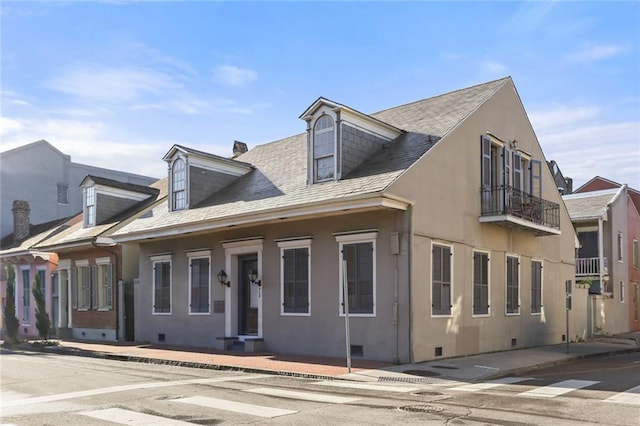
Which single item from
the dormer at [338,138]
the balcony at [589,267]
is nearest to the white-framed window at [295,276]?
the dormer at [338,138]

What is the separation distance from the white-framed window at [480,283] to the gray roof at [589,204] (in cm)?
1462

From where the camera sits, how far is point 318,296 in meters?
16.6

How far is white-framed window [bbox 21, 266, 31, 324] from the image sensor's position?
1190 inches

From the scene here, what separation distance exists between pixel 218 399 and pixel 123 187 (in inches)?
733

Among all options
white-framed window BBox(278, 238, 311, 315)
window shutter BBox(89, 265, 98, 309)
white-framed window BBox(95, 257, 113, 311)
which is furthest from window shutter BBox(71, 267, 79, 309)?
white-framed window BBox(278, 238, 311, 315)

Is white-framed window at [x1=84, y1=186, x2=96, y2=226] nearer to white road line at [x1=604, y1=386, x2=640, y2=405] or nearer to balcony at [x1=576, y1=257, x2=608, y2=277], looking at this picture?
white road line at [x1=604, y1=386, x2=640, y2=405]

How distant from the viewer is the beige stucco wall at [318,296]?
49.6 ft

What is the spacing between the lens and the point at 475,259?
17.9 meters

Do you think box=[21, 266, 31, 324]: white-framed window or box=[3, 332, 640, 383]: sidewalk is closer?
box=[3, 332, 640, 383]: sidewalk

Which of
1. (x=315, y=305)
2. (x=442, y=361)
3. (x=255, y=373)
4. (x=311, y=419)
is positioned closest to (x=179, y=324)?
(x=315, y=305)

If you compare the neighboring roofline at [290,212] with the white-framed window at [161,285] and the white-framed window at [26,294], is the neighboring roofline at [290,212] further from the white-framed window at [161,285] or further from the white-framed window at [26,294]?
the white-framed window at [26,294]

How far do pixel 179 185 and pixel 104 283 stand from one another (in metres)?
6.05

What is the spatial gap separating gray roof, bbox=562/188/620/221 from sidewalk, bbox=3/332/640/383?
10.7 m

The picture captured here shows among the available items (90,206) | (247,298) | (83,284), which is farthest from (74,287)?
(247,298)
